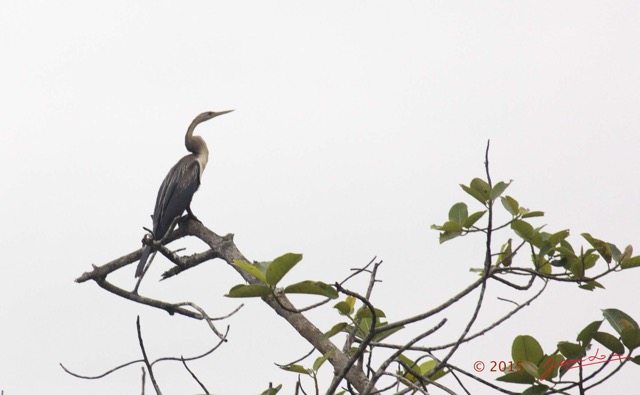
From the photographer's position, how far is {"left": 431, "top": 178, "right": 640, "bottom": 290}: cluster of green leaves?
276cm

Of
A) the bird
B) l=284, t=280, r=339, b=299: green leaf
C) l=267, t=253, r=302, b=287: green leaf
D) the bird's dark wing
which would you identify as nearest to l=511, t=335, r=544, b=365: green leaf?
l=284, t=280, r=339, b=299: green leaf

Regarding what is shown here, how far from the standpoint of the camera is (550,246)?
2.84m

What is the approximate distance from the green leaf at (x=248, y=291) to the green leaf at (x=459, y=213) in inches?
34.4

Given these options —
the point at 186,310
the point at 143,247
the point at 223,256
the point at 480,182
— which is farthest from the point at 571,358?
the point at 143,247

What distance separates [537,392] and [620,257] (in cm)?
58

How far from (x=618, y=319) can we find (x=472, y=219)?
0.57 meters

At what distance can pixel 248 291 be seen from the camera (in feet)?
7.56

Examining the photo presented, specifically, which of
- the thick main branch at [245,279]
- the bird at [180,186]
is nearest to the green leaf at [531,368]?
the thick main branch at [245,279]

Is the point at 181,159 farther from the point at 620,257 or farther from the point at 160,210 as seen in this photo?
the point at 620,257

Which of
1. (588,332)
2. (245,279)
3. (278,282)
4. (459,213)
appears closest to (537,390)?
(588,332)

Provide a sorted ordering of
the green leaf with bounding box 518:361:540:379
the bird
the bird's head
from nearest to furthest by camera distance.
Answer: the green leaf with bounding box 518:361:540:379
the bird
the bird's head

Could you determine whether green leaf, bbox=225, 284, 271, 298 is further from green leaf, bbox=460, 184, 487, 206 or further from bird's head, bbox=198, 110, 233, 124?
bird's head, bbox=198, 110, 233, 124

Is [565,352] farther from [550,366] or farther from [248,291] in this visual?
[248,291]

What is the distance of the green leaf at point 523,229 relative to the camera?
2873 millimetres
